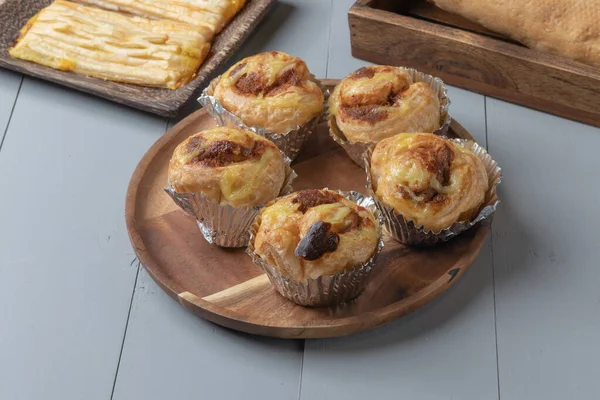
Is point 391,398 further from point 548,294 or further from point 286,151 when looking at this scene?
point 286,151

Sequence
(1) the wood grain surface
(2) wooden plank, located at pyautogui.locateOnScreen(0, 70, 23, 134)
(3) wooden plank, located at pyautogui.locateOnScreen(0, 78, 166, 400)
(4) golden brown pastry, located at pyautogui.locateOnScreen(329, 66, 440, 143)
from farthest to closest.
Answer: (2) wooden plank, located at pyautogui.locateOnScreen(0, 70, 23, 134) → (1) the wood grain surface → (4) golden brown pastry, located at pyautogui.locateOnScreen(329, 66, 440, 143) → (3) wooden plank, located at pyautogui.locateOnScreen(0, 78, 166, 400)

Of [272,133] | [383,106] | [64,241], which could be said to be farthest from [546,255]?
[64,241]

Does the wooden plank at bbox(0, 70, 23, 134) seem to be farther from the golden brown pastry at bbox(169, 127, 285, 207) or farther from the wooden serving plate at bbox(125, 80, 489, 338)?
the golden brown pastry at bbox(169, 127, 285, 207)

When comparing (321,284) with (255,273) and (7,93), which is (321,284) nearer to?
(255,273)

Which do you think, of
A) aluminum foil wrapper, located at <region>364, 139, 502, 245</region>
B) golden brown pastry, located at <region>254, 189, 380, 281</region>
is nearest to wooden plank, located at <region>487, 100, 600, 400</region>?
aluminum foil wrapper, located at <region>364, 139, 502, 245</region>

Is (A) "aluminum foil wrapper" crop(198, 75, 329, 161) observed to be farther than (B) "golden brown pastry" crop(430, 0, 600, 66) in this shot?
No

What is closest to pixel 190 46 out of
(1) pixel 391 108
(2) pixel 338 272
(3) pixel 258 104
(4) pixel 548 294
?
(3) pixel 258 104
